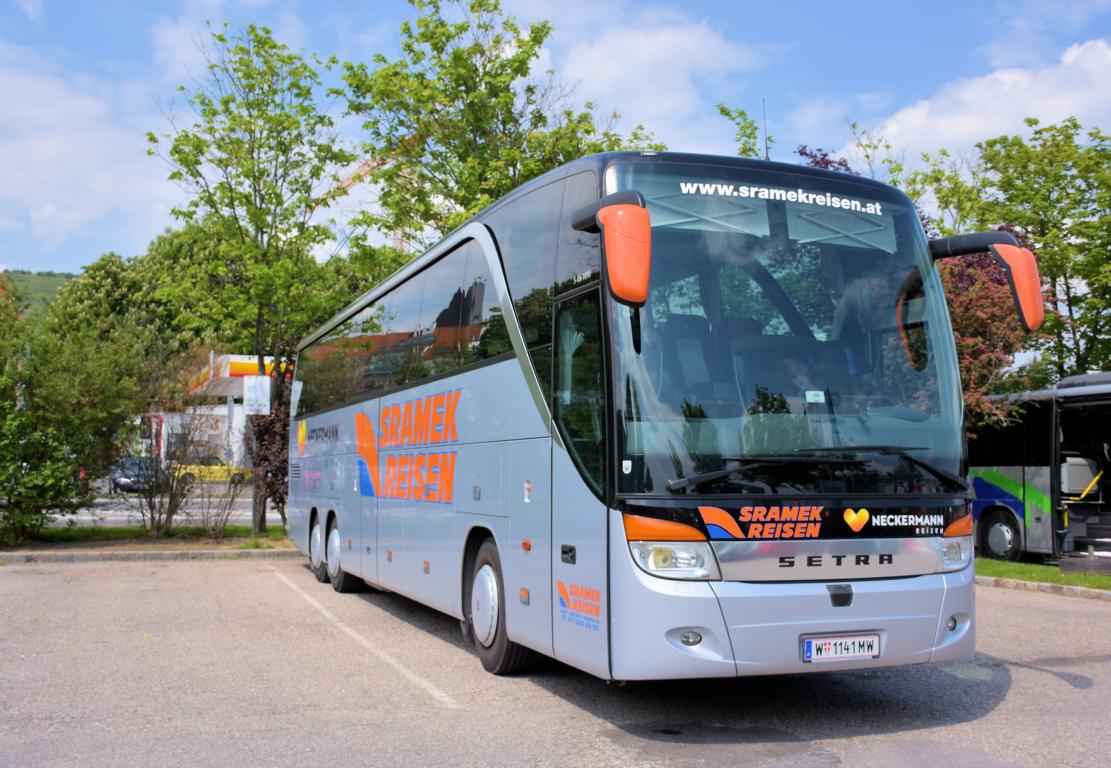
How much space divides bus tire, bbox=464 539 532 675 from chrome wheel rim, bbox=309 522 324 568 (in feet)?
22.7

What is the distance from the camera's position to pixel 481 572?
862 cm

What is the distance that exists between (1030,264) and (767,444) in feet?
7.72

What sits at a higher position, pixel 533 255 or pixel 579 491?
pixel 533 255

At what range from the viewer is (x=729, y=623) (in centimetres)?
613

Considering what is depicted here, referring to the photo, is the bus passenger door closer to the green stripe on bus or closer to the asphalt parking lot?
the asphalt parking lot

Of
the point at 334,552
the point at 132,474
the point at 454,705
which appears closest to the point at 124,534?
the point at 132,474

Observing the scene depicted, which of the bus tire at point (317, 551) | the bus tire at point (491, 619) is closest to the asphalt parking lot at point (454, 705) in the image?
the bus tire at point (491, 619)

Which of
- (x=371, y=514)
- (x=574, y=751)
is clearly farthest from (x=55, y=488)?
(x=574, y=751)

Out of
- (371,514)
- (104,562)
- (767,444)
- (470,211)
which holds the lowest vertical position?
(104,562)

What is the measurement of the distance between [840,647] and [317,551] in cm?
1055

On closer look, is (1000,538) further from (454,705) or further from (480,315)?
(454,705)

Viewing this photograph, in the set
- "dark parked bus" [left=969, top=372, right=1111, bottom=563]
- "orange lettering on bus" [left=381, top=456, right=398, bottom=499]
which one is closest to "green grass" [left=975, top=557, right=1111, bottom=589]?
"dark parked bus" [left=969, top=372, right=1111, bottom=563]

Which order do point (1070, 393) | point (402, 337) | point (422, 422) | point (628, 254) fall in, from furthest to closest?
1. point (1070, 393)
2. point (402, 337)
3. point (422, 422)
4. point (628, 254)

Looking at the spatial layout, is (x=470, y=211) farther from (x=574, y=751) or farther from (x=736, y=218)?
(x=574, y=751)
